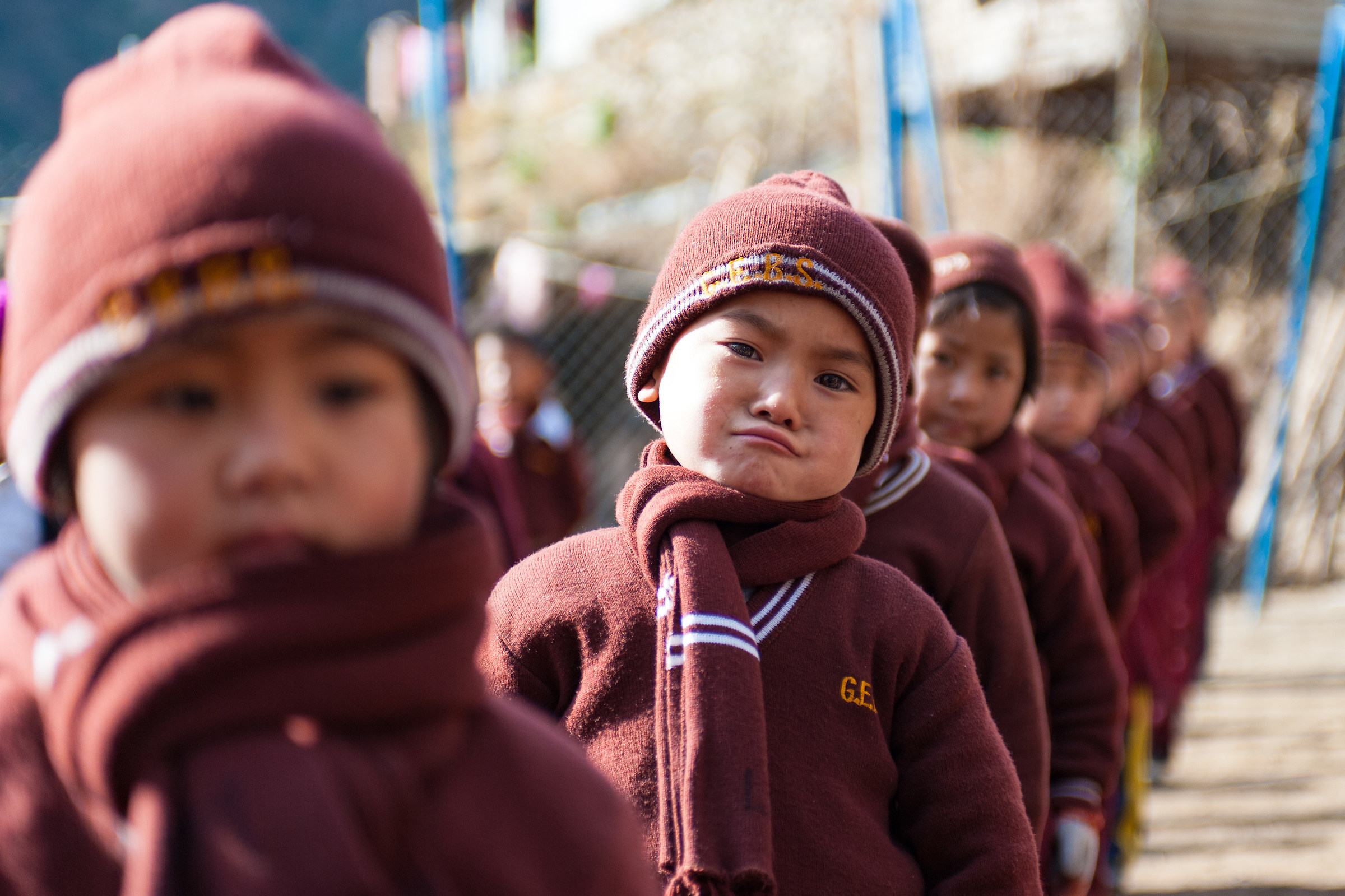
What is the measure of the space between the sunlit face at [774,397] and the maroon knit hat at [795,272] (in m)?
0.03

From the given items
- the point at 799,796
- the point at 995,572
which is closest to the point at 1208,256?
the point at 995,572

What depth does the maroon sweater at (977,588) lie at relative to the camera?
7.40ft

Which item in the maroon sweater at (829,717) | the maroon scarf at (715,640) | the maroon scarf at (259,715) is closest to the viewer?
the maroon scarf at (259,715)

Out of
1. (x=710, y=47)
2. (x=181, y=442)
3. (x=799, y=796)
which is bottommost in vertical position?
(x=710, y=47)

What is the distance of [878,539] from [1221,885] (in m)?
3.11

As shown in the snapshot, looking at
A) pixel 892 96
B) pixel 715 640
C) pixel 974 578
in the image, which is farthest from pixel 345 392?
pixel 892 96

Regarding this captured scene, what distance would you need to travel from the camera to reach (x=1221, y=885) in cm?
455

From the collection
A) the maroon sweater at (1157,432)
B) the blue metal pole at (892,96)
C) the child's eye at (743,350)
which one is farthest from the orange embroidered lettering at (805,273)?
the maroon sweater at (1157,432)

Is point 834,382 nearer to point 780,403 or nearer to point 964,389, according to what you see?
point 780,403

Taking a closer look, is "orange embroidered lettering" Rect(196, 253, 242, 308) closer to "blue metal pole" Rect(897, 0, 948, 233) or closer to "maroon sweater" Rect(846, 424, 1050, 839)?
"maroon sweater" Rect(846, 424, 1050, 839)

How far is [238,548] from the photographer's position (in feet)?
3.24

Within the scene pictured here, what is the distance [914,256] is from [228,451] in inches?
73.4

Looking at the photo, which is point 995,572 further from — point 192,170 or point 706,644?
point 192,170

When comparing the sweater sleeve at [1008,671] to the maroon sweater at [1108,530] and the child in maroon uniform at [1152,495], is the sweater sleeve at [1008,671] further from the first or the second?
the child in maroon uniform at [1152,495]
